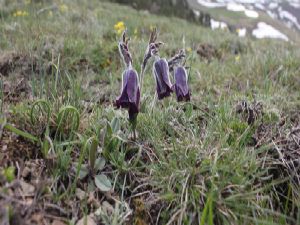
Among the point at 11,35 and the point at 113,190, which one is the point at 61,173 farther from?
the point at 11,35

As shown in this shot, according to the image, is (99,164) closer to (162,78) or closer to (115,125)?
(115,125)

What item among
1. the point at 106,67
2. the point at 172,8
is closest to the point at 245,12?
the point at 172,8

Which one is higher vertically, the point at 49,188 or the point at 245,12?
the point at 49,188

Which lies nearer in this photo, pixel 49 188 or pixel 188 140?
pixel 49 188

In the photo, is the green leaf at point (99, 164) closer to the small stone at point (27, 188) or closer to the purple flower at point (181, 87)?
the small stone at point (27, 188)

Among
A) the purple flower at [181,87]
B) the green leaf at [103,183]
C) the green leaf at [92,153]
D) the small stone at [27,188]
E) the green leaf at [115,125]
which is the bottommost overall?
the green leaf at [103,183]

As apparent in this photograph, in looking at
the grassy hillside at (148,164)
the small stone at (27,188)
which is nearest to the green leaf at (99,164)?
the grassy hillside at (148,164)

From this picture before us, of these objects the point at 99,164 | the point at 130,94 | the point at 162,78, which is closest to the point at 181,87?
the point at 162,78
